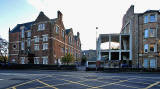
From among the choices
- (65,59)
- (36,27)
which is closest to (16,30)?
(36,27)

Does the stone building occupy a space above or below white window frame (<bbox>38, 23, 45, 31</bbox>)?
below

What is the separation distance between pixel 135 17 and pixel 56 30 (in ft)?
70.8

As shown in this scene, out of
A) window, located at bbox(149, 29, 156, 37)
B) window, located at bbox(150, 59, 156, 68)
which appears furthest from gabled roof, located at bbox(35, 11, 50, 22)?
window, located at bbox(150, 59, 156, 68)

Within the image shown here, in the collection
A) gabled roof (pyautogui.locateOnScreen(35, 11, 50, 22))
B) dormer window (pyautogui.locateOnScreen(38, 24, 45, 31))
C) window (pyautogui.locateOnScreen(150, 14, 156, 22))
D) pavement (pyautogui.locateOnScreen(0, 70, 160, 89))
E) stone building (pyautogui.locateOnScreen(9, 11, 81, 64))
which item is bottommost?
pavement (pyautogui.locateOnScreen(0, 70, 160, 89))

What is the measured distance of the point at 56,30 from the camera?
30.1 m

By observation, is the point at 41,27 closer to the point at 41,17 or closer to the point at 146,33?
the point at 41,17

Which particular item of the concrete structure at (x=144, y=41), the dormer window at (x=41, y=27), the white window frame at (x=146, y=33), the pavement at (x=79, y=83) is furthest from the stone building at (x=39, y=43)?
the white window frame at (x=146, y=33)

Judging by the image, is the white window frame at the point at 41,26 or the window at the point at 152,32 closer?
the window at the point at 152,32

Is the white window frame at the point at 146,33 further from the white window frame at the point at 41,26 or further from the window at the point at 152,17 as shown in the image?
the white window frame at the point at 41,26

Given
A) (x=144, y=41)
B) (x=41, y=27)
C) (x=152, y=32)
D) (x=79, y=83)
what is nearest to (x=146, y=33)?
(x=152, y=32)

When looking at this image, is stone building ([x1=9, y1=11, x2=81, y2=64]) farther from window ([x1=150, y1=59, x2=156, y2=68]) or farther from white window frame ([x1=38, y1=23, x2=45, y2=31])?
window ([x1=150, y1=59, x2=156, y2=68])

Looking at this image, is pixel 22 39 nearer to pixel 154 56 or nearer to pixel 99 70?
pixel 99 70

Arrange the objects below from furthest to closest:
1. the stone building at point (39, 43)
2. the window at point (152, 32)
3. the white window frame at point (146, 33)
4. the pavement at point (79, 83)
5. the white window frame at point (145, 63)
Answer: the stone building at point (39, 43)
the white window frame at point (146, 33)
the window at point (152, 32)
the white window frame at point (145, 63)
the pavement at point (79, 83)

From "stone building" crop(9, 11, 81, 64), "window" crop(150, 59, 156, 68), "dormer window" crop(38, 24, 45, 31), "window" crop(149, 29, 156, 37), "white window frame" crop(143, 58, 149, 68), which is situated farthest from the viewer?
"dormer window" crop(38, 24, 45, 31)
